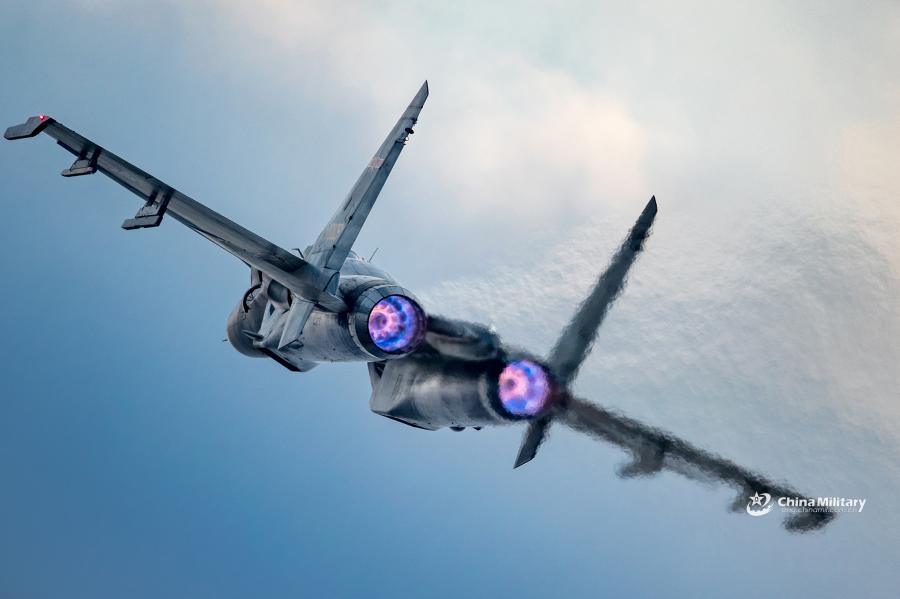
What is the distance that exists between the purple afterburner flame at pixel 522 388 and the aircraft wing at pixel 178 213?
411 centimetres

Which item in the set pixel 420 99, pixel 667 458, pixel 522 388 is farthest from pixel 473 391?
pixel 420 99

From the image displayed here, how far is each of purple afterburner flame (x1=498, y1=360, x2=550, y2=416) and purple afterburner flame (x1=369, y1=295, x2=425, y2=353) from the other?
7.00ft

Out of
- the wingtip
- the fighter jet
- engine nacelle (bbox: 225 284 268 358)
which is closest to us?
the fighter jet

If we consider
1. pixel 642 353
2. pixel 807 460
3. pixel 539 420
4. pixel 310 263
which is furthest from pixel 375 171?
pixel 807 460

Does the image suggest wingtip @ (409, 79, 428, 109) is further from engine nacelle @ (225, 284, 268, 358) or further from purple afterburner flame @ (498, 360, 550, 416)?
engine nacelle @ (225, 284, 268, 358)

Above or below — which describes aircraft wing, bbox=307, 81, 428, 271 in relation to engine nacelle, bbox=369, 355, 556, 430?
above

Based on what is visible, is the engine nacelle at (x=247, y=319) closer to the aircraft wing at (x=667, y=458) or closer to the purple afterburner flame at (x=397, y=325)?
the purple afterburner flame at (x=397, y=325)

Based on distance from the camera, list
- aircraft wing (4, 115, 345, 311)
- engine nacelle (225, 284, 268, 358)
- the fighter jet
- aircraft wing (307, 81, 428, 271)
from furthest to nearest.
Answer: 1. engine nacelle (225, 284, 268, 358)
2. aircraft wing (307, 81, 428, 271)
3. the fighter jet
4. aircraft wing (4, 115, 345, 311)

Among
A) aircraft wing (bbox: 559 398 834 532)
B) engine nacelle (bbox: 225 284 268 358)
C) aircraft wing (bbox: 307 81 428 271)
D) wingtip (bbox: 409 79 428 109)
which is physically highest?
wingtip (bbox: 409 79 428 109)

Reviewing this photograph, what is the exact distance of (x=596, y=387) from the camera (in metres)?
20.7

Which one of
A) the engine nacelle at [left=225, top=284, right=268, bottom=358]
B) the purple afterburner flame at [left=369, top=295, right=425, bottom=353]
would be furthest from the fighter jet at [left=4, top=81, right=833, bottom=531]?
the engine nacelle at [left=225, top=284, right=268, bottom=358]

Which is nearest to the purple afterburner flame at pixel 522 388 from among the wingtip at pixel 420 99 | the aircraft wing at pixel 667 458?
the aircraft wing at pixel 667 458

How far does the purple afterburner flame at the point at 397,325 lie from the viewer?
1805 centimetres

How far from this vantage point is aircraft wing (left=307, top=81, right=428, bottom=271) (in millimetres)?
19562
